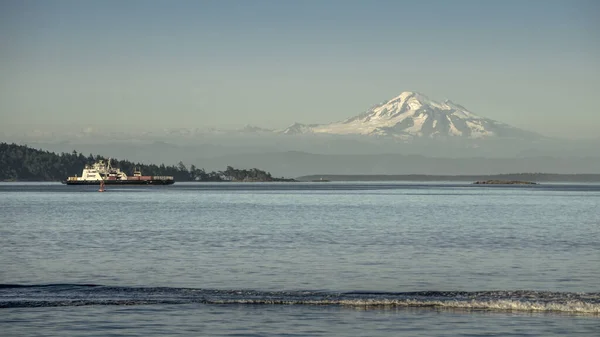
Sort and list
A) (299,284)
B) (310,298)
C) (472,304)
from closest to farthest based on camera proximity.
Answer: (472,304)
(310,298)
(299,284)

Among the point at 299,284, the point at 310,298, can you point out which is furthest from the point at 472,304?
the point at 299,284

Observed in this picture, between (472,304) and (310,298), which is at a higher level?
(472,304)

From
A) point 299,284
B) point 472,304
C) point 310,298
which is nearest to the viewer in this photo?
point 472,304

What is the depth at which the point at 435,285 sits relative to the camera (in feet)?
145

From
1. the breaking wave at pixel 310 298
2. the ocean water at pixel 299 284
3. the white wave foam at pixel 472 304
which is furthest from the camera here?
the breaking wave at pixel 310 298

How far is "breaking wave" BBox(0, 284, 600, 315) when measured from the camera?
37219mm

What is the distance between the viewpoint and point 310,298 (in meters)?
39.2

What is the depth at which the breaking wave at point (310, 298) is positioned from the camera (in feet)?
122

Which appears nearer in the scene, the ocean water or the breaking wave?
the ocean water

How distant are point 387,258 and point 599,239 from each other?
82.6 ft

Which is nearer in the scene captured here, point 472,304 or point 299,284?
point 472,304

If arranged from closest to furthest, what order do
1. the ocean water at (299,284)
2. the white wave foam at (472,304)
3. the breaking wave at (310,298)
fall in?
the ocean water at (299,284) < the white wave foam at (472,304) < the breaking wave at (310,298)

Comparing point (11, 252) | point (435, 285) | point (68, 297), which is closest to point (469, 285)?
point (435, 285)

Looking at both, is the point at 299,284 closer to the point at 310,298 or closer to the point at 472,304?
the point at 310,298
